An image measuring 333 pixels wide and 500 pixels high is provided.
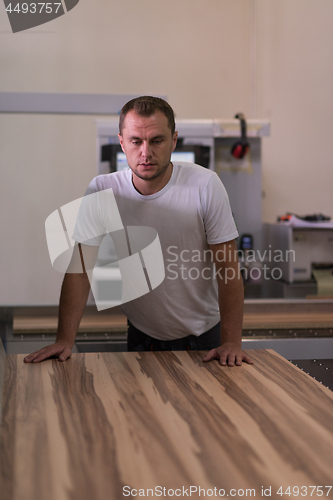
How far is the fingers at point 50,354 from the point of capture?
120 centimetres

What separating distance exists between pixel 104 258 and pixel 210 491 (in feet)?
6.61

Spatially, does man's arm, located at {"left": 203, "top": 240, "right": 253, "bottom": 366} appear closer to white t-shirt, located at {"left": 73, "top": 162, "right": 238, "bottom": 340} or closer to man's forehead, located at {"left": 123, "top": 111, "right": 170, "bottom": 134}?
white t-shirt, located at {"left": 73, "top": 162, "right": 238, "bottom": 340}

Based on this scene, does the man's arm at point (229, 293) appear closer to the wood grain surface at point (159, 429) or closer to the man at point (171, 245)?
the man at point (171, 245)

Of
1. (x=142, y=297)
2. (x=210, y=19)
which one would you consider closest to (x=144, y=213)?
(x=142, y=297)

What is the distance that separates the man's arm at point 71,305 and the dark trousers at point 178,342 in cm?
29

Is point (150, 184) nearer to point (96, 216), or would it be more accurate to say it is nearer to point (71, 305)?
point (96, 216)

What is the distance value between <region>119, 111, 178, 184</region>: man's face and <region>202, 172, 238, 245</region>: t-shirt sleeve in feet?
0.56

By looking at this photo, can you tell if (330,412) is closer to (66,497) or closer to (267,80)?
(66,497)

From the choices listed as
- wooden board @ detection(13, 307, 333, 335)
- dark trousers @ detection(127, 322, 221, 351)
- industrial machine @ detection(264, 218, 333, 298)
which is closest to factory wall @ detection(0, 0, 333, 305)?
industrial machine @ detection(264, 218, 333, 298)

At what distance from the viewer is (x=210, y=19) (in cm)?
358

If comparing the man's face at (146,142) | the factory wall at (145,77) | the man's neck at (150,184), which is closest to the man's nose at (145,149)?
the man's face at (146,142)

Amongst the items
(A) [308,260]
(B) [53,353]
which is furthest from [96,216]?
(A) [308,260]

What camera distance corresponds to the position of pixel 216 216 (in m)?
1.37

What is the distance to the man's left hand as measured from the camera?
46.8 inches
